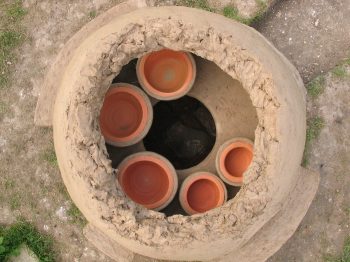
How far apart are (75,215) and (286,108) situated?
1726mm

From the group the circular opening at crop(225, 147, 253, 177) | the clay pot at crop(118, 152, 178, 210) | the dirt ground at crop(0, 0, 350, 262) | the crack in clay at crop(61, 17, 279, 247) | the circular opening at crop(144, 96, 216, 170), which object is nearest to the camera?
the crack in clay at crop(61, 17, 279, 247)

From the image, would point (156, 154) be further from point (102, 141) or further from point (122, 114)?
point (102, 141)

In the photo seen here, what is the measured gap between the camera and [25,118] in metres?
3.69

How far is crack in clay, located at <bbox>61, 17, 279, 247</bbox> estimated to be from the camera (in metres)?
2.57

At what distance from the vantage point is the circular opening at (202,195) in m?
3.23

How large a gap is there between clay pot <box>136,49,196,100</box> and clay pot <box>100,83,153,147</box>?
0.09 m

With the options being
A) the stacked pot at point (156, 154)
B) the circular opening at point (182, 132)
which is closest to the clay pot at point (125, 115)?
the stacked pot at point (156, 154)

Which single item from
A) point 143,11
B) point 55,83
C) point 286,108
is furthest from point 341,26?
point 55,83

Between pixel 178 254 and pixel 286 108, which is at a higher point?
pixel 286 108

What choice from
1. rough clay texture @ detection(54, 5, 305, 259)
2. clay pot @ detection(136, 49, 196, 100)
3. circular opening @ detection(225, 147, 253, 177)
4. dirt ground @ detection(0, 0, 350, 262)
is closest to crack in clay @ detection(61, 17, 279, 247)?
rough clay texture @ detection(54, 5, 305, 259)

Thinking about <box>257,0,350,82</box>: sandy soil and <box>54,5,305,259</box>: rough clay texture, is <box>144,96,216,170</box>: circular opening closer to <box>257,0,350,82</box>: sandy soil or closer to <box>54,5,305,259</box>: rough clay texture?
<box>257,0,350,82</box>: sandy soil

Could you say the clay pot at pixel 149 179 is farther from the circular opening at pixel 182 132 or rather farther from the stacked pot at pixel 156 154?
the circular opening at pixel 182 132

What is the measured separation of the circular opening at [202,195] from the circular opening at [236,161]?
0.15 meters

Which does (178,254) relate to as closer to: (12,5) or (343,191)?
(343,191)
